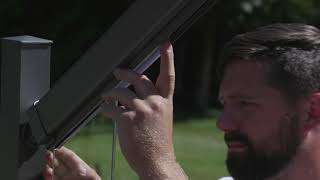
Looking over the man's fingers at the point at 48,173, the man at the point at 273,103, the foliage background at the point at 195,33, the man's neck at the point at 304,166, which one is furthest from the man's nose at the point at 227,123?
the foliage background at the point at 195,33

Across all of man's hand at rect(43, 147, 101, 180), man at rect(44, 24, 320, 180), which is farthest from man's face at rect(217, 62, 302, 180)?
man's hand at rect(43, 147, 101, 180)

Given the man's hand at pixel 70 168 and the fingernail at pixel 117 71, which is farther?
the man's hand at pixel 70 168

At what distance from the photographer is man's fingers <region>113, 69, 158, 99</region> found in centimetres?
135

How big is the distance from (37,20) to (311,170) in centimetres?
1222

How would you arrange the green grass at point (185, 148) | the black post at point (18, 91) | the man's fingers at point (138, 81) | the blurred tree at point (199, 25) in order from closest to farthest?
1. the man's fingers at point (138, 81)
2. the black post at point (18, 91)
3. the green grass at point (185, 148)
4. the blurred tree at point (199, 25)

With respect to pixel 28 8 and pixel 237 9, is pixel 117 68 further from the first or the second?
pixel 237 9

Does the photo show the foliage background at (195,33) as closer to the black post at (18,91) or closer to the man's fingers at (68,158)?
the man's fingers at (68,158)

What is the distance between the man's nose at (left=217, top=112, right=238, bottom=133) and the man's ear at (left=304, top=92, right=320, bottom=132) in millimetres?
188

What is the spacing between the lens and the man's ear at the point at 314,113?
68.8 inches

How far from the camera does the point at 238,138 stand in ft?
5.50

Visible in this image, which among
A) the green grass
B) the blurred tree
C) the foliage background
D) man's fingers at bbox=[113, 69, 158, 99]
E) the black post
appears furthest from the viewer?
the blurred tree

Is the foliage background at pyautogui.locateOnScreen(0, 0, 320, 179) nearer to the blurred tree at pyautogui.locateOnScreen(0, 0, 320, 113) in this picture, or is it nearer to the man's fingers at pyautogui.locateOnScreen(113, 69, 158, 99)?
the blurred tree at pyautogui.locateOnScreen(0, 0, 320, 113)

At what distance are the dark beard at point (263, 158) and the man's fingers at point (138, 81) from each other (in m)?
0.37

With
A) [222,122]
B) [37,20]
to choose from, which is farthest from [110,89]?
[37,20]
